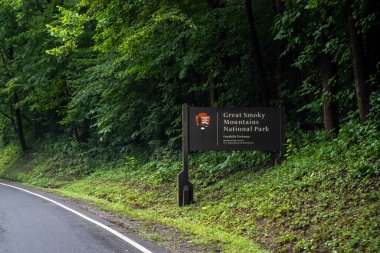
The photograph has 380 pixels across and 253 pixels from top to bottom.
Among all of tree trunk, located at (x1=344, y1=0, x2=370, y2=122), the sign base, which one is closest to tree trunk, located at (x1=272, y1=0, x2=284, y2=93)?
tree trunk, located at (x1=344, y1=0, x2=370, y2=122)

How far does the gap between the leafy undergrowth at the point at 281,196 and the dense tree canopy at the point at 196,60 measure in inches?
56.4

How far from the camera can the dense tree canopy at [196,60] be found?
11648mm

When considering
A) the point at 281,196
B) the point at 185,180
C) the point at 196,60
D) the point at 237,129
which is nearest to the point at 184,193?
the point at 185,180

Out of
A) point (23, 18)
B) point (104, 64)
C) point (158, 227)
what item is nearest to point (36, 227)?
point (158, 227)

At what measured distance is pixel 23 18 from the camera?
95.5 feet

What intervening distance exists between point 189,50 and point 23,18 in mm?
17528

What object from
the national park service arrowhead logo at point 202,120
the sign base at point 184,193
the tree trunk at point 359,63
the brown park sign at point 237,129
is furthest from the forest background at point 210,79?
the national park service arrowhead logo at point 202,120

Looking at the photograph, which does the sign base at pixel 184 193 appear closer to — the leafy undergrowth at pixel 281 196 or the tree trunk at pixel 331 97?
the leafy undergrowth at pixel 281 196

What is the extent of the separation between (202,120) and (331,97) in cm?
386

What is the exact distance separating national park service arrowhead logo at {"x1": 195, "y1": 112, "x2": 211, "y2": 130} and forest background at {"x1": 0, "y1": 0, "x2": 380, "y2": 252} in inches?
81.5

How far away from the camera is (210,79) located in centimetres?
1731

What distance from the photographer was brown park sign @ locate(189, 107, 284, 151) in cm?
1320

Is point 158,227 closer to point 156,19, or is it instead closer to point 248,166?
point 248,166

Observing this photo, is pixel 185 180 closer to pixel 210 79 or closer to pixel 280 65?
pixel 210 79
